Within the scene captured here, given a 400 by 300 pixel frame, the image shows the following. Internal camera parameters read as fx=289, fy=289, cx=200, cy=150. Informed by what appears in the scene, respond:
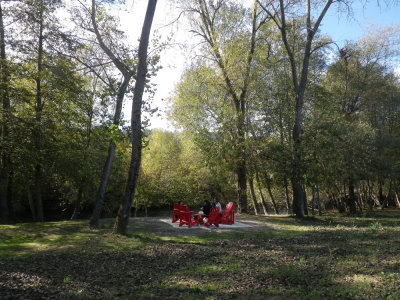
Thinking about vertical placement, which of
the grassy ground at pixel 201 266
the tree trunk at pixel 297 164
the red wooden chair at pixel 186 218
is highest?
the tree trunk at pixel 297 164

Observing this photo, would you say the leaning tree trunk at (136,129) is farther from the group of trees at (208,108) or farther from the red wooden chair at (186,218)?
the red wooden chair at (186,218)

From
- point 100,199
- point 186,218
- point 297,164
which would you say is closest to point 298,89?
point 297,164

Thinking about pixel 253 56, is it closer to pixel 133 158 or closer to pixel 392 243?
pixel 133 158

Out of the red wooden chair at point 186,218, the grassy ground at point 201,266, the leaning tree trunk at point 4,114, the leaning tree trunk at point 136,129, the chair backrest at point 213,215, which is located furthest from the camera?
the leaning tree trunk at point 4,114

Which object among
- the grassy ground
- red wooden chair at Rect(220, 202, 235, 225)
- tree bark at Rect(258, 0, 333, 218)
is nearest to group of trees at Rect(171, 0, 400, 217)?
tree bark at Rect(258, 0, 333, 218)

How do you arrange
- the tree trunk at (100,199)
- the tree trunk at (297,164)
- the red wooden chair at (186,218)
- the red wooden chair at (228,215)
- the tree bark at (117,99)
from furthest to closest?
the tree trunk at (297,164) → the red wooden chair at (228,215) → the red wooden chair at (186,218) → the tree trunk at (100,199) → the tree bark at (117,99)

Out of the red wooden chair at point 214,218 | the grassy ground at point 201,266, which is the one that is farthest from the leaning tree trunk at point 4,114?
the red wooden chair at point 214,218

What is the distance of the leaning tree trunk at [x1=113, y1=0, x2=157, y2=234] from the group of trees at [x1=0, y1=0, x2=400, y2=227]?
0.04 meters

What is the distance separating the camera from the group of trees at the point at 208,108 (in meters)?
12.9

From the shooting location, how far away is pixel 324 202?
38.9m

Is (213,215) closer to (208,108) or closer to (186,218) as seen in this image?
(186,218)

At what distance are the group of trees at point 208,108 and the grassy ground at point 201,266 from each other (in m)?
2.58

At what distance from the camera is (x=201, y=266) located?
6566 millimetres

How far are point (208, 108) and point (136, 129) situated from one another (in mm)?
10291
